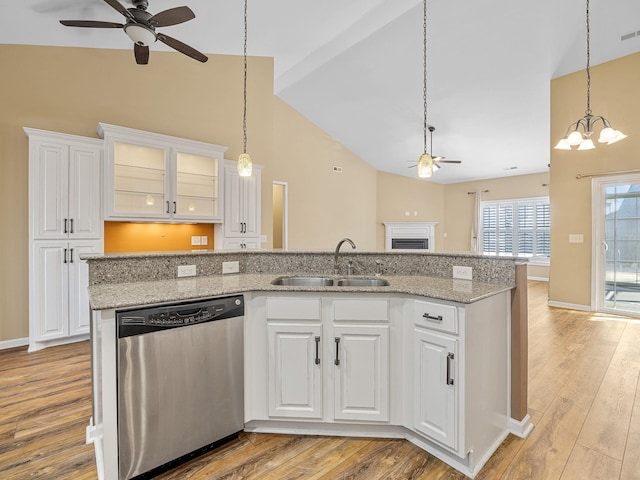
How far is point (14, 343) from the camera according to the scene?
11.6 ft

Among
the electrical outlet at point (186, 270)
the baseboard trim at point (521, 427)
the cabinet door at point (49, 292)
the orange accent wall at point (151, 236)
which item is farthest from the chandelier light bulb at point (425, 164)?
the cabinet door at point (49, 292)

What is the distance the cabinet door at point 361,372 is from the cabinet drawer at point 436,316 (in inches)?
8.2

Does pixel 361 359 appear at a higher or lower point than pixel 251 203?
lower

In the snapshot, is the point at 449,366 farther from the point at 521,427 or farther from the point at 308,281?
the point at 308,281

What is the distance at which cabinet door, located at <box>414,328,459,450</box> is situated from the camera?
169 centimetres

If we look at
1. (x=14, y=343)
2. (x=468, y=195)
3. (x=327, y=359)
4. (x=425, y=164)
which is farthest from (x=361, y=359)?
(x=468, y=195)

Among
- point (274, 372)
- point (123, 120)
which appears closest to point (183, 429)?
point (274, 372)

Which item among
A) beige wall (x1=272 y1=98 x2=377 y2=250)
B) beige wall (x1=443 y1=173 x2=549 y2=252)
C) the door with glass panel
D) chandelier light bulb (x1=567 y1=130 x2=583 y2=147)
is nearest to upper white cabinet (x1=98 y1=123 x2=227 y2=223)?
beige wall (x1=272 y1=98 x2=377 y2=250)

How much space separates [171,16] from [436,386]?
3.05m

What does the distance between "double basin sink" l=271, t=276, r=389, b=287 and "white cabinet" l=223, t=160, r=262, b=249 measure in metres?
2.50

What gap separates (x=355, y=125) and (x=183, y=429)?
6583 mm

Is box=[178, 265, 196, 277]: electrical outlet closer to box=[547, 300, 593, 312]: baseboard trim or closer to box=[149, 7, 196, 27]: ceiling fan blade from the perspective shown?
box=[149, 7, 196, 27]: ceiling fan blade

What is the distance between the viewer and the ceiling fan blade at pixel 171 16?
2.41 m

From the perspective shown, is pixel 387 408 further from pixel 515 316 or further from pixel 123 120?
pixel 123 120
